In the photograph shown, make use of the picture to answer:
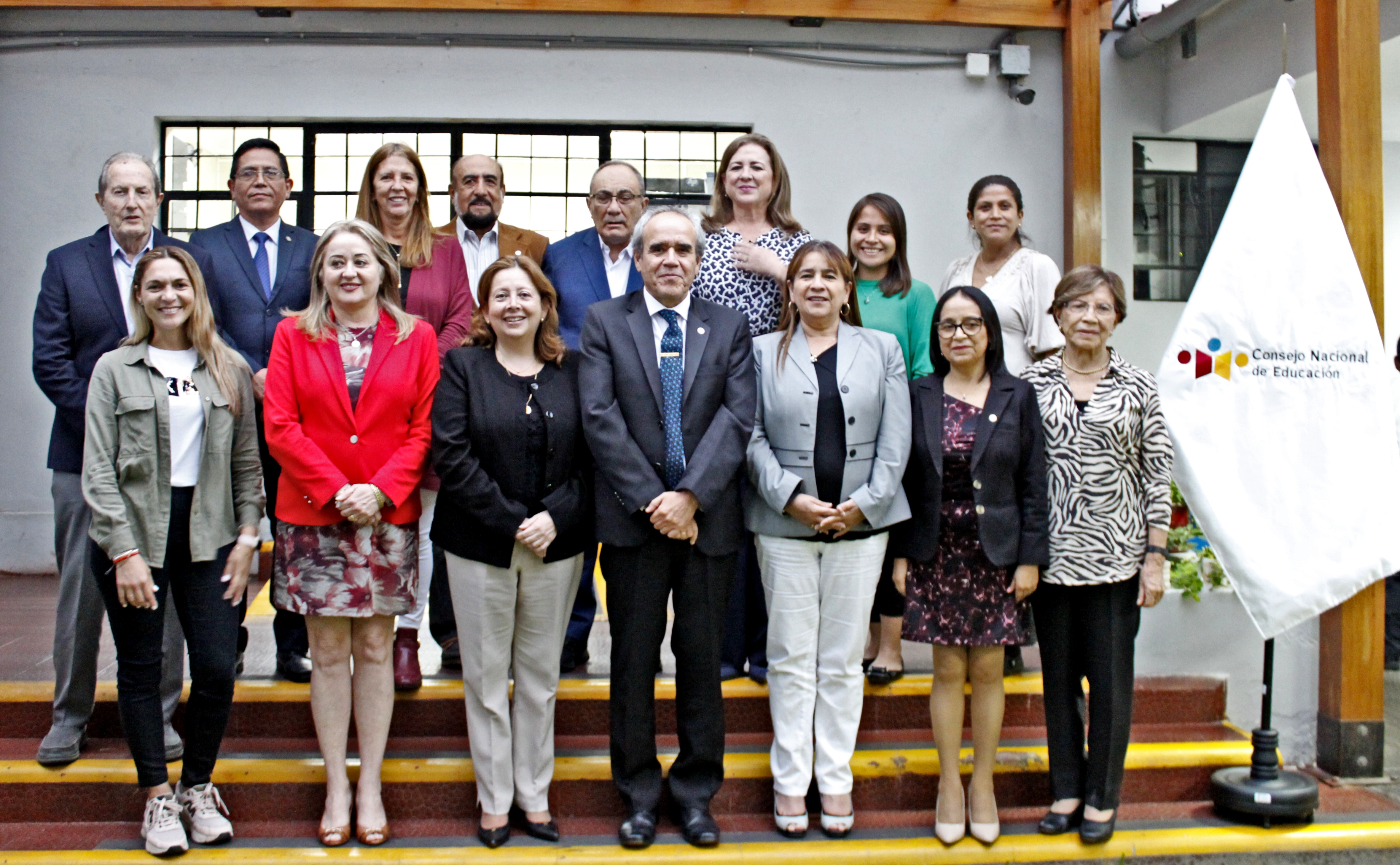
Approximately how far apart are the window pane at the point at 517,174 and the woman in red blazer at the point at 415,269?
307cm

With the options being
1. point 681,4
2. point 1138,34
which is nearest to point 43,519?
point 681,4

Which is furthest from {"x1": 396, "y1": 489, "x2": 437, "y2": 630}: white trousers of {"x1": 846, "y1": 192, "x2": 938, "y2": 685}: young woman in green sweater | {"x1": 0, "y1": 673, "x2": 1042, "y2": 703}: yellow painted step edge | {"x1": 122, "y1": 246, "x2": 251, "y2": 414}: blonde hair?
{"x1": 846, "y1": 192, "x2": 938, "y2": 685}: young woman in green sweater

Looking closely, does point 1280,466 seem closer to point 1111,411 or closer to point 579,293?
point 1111,411

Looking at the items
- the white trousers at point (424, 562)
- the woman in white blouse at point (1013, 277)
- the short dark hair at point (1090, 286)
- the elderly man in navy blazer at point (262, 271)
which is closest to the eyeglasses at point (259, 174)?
the elderly man in navy blazer at point (262, 271)

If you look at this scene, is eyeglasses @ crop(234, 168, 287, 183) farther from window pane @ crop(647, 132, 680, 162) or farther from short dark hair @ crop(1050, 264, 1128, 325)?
window pane @ crop(647, 132, 680, 162)

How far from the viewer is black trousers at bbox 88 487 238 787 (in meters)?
3.03

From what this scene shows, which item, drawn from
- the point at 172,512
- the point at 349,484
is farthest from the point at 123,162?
the point at 349,484

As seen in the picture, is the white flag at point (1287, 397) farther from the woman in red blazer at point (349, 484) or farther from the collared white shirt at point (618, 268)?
the woman in red blazer at point (349, 484)

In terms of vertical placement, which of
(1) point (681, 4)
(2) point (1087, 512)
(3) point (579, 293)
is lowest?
(2) point (1087, 512)

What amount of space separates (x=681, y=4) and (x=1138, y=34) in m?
2.96

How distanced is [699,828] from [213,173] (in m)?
5.56

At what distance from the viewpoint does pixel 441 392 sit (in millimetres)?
3158

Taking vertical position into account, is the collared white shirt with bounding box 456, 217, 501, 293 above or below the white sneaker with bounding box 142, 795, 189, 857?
above

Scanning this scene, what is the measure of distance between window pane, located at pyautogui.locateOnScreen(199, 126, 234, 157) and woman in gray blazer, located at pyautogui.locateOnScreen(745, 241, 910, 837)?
16.2 feet
